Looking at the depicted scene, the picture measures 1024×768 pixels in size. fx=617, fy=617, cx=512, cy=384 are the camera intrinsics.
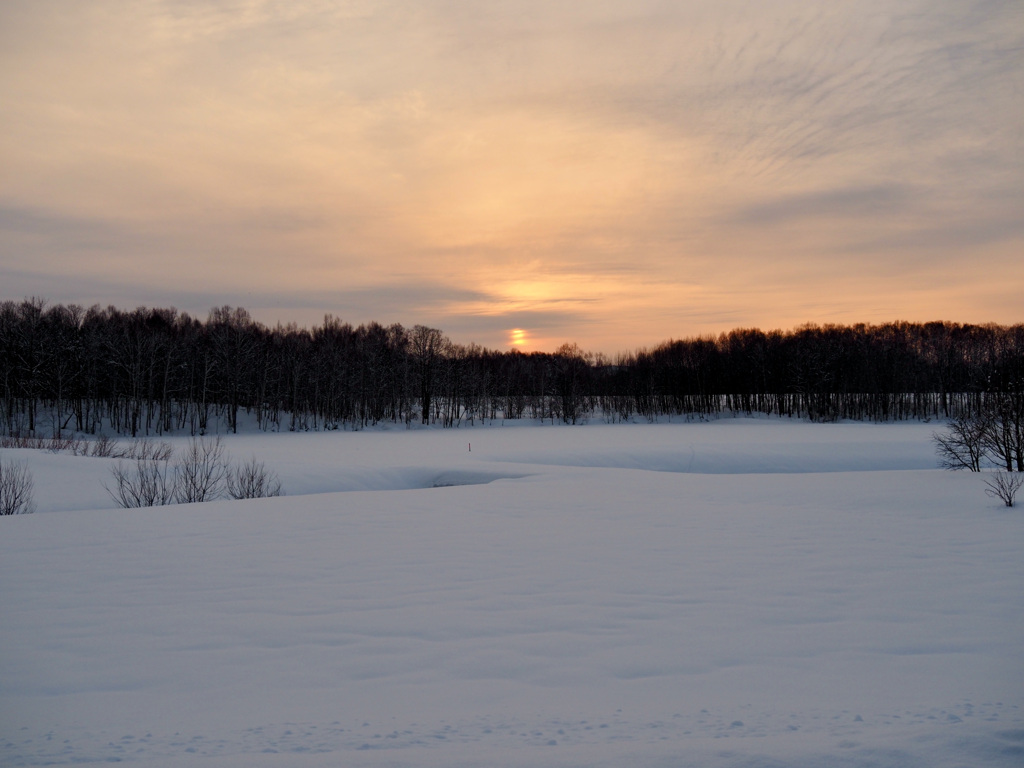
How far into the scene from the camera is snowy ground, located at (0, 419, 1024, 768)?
14.4ft

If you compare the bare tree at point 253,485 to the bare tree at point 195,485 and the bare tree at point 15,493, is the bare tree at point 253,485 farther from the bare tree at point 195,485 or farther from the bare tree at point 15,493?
the bare tree at point 15,493

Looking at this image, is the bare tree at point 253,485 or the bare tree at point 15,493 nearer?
the bare tree at point 15,493

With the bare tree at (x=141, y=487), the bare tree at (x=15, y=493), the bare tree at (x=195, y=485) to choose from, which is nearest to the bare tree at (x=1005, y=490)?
the bare tree at (x=195, y=485)

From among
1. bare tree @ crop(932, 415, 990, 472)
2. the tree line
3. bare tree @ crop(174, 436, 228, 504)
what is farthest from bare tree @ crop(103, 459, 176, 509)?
the tree line

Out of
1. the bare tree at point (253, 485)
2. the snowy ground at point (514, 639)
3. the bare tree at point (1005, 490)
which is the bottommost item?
the bare tree at point (253, 485)

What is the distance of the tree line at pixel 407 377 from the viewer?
2303 inches

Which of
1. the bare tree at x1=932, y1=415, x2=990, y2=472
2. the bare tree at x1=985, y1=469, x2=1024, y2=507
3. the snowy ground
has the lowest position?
the snowy ground

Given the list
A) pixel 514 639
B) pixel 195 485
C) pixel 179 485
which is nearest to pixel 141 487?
pixel 195 485

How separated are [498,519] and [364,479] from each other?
12.2 m

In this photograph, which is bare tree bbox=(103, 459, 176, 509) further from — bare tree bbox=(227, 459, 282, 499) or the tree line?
the tree line

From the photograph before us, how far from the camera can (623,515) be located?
14.4 meters

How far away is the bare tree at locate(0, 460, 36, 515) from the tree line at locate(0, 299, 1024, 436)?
39683 millimetres

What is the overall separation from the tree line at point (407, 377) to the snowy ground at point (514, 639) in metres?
50.7

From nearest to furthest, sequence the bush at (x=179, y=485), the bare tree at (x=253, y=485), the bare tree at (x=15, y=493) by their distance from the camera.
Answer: the bare tree at (x=15, y=493) → the bush at (x=179, y=485) → the bare tree at (x=253, y=485)
